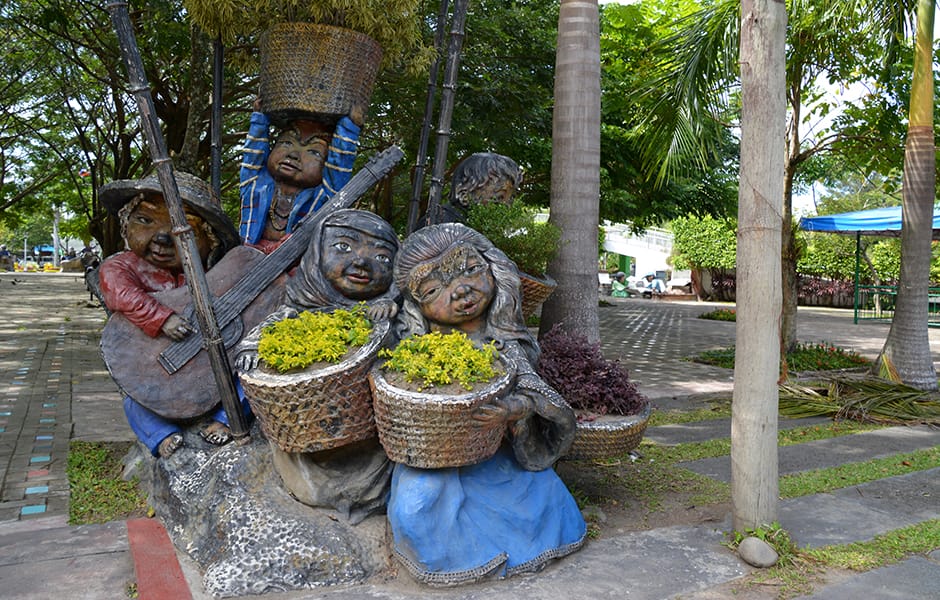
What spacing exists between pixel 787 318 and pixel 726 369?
3.44 feet

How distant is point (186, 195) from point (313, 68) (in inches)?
41.8

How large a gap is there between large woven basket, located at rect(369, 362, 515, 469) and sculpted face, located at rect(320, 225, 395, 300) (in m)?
0.81

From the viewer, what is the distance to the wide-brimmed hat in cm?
430

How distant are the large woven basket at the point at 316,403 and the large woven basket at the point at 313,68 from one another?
189 centimetres

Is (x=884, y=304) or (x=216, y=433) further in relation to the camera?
(x=884, y=304)

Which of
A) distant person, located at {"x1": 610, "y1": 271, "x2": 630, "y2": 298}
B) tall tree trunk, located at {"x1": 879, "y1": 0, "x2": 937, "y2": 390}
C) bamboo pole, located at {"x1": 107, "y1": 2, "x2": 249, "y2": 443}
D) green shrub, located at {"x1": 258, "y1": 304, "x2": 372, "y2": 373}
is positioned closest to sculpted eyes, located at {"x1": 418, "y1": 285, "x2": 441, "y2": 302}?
green shrub, located at {"x1": 258, "y1": 304, "x2": 372, "y2": 373}

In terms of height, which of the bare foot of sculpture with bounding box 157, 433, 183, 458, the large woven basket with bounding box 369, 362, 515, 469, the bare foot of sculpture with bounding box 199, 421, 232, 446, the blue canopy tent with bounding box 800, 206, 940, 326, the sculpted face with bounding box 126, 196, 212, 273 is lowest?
the bare foot of sculpture with bounding box 157, 433, 183, 458

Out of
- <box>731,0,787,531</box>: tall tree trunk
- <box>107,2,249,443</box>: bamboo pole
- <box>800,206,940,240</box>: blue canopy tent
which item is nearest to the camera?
<box>731,0,787,531</box>: tall tree trunk

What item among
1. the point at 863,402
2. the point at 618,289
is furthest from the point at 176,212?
the point at 618,289

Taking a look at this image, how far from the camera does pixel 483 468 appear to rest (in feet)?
11.2

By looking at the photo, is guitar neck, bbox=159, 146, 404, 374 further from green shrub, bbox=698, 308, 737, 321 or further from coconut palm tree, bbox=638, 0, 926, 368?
green shrub, bbox=698, 308, 737, 321

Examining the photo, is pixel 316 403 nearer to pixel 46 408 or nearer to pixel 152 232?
pixel 152 232

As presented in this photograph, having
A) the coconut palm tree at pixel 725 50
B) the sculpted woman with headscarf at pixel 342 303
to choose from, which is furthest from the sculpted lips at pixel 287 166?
the coconut palm tree at pixel 725 50

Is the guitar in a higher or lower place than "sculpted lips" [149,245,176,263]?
lower
